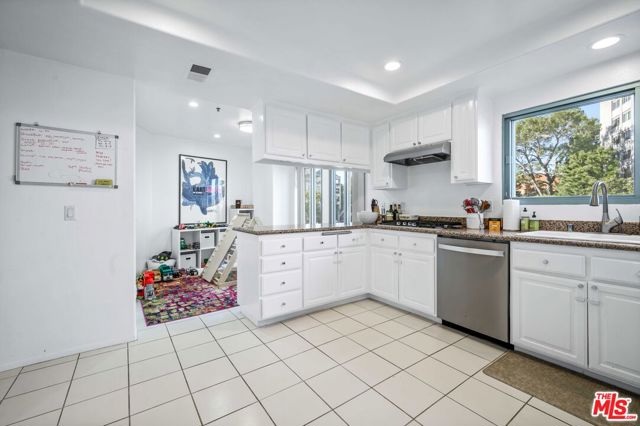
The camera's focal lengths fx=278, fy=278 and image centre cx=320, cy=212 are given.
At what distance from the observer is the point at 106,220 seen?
7.89ft

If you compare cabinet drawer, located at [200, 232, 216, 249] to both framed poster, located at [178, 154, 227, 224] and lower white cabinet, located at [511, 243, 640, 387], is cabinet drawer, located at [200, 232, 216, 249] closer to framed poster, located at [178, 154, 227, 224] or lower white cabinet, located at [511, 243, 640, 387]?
framed poster, located at [178, 154, 227, 224]

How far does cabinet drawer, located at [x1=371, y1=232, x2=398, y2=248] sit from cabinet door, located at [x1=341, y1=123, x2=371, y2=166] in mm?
1061

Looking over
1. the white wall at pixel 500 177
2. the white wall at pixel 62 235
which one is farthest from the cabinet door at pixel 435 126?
the white wall at pixel 62 235

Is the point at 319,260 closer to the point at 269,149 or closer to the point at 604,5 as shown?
the point at 269,149

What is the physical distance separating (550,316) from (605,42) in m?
2.02

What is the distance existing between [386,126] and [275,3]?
2.15 metres

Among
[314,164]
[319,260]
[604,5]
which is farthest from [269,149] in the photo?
[604,5]

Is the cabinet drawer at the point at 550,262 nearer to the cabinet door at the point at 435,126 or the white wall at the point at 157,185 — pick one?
the cabinet door at the point at 435,126

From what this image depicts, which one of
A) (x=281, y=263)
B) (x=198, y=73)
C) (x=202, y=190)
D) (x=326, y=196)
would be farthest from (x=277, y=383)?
(x=202, y=190)

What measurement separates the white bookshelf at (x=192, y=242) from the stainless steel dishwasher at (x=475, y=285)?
424 cm

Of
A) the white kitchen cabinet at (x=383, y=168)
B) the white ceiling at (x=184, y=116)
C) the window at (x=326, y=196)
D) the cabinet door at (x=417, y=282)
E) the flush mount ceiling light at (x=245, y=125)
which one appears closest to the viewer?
the cabinet door at (x=417, y=282)

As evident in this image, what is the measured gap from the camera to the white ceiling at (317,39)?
1829 mm

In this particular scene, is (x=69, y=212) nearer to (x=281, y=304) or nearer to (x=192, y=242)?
(x=281, y=304)

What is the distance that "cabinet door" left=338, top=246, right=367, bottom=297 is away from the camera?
3.21 metres
